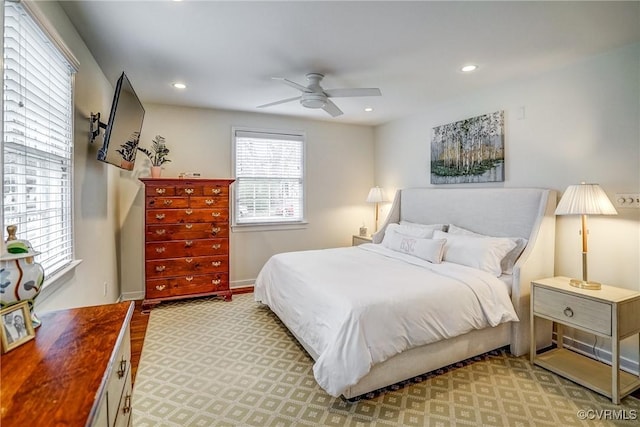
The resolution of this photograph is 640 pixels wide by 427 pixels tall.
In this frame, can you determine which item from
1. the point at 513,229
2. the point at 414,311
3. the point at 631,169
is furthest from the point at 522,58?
the point at 414,311

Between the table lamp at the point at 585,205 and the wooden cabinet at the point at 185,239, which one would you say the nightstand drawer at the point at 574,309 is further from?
the wooden cabinet at the point at 185,239

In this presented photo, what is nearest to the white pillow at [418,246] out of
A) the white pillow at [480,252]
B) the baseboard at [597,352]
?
the white pillow at [480,252]

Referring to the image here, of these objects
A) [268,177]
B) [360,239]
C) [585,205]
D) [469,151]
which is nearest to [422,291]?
[585,205]

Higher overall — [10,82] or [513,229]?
[10,82]

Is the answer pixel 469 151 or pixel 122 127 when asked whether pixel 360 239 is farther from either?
pixel 122 127

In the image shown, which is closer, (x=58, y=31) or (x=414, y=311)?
(x=58, y=31)

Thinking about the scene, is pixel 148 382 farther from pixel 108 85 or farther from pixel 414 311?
pixel 108 85

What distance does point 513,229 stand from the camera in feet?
10.6

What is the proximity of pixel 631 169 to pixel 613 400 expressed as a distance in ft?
5.58

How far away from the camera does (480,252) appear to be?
302 centimetres

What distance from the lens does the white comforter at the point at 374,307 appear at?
6.75 feet

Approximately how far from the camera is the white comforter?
81.0 inches

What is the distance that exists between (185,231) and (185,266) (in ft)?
1.42

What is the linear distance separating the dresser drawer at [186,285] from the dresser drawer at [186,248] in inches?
11.2
